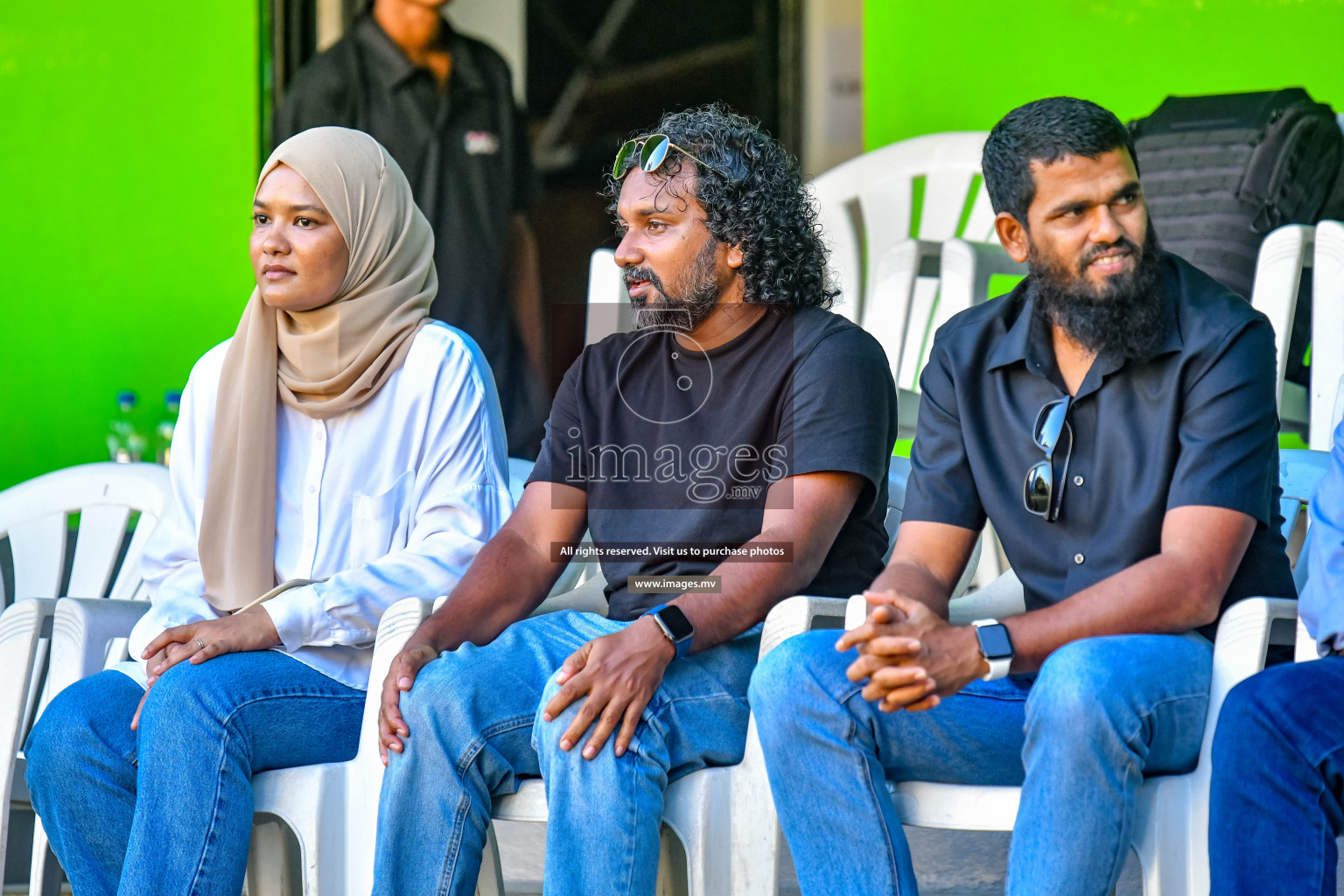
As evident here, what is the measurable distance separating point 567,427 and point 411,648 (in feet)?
1.67

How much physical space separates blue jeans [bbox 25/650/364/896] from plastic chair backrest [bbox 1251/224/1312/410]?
1903 mm

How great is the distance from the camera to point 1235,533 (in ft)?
6.81

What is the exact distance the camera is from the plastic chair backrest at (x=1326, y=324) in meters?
2.91

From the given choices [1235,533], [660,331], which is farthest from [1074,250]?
[660,331]

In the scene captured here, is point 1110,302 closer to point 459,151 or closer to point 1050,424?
point 1050,424

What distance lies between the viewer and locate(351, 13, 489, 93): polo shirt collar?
4742mm

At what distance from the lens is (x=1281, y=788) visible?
1.79m

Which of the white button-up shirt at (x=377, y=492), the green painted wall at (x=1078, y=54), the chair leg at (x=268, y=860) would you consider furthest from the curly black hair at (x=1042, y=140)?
the green painted wall at (x=1078, y=54)

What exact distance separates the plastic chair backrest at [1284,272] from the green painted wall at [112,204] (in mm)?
3173

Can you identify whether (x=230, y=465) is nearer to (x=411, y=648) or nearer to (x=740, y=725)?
(x=411, y=648)

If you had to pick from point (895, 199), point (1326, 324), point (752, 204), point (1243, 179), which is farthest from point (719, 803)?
point (895, 199)

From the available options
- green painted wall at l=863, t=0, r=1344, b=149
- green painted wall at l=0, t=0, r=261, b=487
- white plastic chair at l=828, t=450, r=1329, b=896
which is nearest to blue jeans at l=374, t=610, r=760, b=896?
white plastic chair at l=828, t=450, r=1329, b=896

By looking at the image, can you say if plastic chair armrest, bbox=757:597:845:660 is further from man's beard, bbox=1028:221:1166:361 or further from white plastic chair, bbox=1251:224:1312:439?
white plastic chair, bbox=1251:224:1312:439

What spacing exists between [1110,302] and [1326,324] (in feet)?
3.12
